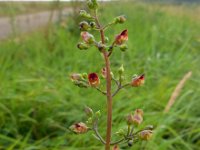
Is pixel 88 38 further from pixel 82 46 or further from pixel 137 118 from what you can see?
pixel 137 118

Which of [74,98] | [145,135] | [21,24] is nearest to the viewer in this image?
[145,135]

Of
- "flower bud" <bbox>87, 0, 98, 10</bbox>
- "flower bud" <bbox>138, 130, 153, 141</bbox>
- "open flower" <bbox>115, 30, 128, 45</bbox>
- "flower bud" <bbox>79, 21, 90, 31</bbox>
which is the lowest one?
"flower bud" <bbox>138, 130, 153, 141</bbox>

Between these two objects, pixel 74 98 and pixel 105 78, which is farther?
pixel 74 98

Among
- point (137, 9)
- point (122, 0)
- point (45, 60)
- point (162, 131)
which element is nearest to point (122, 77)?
point (162, 131)

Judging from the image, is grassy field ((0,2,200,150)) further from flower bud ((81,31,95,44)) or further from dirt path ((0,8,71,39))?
flower bud ((81,31,95,44))

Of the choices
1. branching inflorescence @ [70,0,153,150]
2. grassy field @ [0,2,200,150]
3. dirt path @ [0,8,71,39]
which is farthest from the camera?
dirt path @ [0,8,71,39]

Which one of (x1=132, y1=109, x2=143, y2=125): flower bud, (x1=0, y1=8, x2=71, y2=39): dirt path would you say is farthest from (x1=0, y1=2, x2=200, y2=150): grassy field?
(x1=132, y1=109, x2=143, y2=125): flower bud

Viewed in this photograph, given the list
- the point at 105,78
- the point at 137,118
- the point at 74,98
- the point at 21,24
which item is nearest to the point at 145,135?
the point at 137,118

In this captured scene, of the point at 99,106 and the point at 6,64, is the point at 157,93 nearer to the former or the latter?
the point at 99,106

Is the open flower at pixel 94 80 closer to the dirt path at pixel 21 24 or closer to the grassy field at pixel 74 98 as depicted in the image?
the grassy field at pixel 74 98
